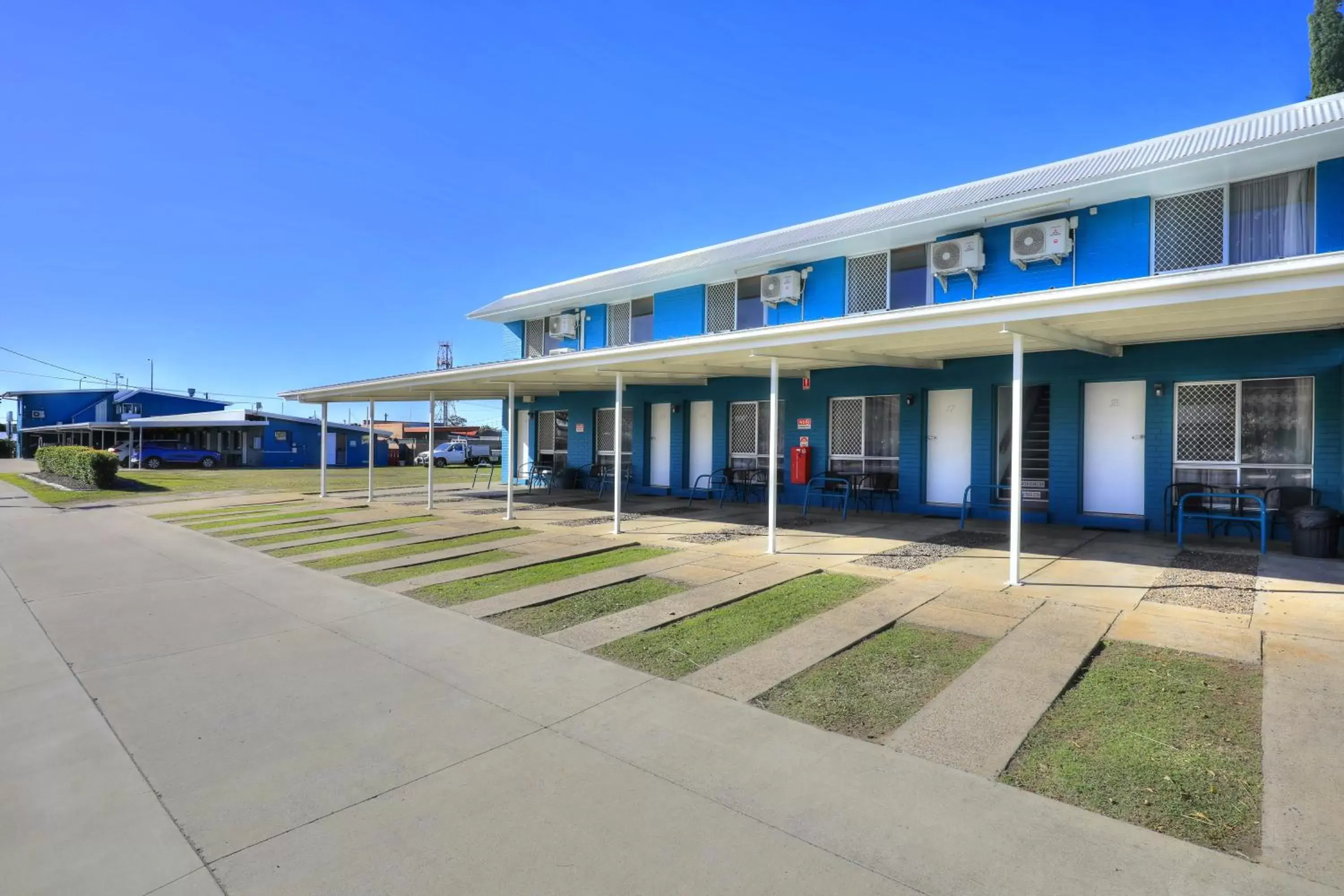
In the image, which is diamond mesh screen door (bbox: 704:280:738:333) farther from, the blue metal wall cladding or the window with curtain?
the window with curtain

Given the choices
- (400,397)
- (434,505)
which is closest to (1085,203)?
(434,505)

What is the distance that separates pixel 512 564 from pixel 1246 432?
9695 millimetres

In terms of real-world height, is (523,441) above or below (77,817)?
above

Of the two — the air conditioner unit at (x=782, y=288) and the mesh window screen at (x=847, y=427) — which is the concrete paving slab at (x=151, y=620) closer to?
the mesh window screen at (x=847, y=427)

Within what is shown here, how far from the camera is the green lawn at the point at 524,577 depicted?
267 inches

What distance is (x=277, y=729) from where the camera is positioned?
12.6 ft

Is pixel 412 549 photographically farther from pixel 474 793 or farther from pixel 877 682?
pixel 877 682

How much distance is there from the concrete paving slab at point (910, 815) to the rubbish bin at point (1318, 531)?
23.7 ft

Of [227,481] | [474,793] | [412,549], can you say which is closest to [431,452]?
[412,549]

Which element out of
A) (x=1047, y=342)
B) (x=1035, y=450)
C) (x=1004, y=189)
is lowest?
(x=1035, y=450)

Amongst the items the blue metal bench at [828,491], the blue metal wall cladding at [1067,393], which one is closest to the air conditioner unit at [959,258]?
the blue metal wall cladding at [1067,393]

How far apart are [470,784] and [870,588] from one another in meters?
4.51

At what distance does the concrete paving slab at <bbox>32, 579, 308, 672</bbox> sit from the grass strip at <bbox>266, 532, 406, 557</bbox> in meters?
1.89

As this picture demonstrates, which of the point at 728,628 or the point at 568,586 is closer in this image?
the point at 728,628
